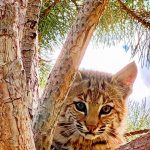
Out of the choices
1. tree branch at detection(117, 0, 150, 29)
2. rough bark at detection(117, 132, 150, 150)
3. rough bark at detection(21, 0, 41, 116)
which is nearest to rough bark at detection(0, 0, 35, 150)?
rough bark at detection(117, 132, 150, 150)

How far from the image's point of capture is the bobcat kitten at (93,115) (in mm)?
1220

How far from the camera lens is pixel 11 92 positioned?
74cm

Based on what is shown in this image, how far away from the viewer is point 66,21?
1.87 meters

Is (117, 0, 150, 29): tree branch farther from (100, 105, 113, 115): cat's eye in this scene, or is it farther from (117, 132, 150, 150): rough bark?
(117, 132, 150, 150): rough bark

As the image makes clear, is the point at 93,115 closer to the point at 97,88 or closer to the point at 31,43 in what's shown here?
the point at 97,88

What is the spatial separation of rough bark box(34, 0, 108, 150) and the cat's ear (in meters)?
0.37

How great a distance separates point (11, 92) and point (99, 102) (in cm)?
53

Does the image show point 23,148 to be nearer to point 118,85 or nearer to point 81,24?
point 81,24

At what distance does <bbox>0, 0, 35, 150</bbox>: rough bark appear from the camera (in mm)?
727

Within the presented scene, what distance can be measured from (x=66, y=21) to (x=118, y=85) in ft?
1.96

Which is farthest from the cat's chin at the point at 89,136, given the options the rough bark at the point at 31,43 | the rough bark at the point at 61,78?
the rough bark at the point at 61,78

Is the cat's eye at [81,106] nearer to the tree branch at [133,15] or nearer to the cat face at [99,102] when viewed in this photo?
the cat face at [99,102]

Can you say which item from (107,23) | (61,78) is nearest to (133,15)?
(107,23)

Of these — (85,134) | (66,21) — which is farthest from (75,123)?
(66,21)
